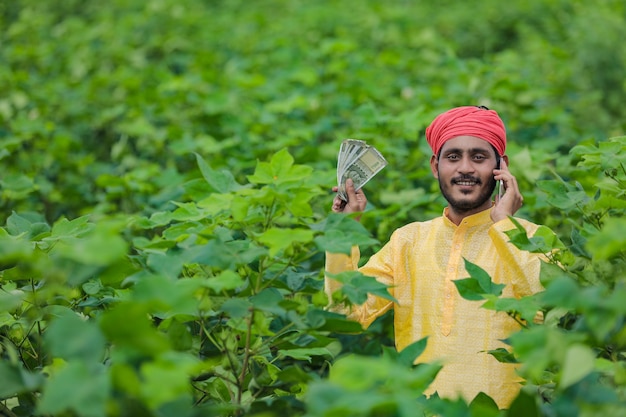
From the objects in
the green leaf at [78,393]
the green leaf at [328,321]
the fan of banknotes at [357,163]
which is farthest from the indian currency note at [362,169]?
the green leaf at [78,393]

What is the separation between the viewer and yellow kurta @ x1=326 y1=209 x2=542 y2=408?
2.18 m

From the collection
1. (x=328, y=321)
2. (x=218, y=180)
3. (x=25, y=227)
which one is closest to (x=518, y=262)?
(x=328, y=321)

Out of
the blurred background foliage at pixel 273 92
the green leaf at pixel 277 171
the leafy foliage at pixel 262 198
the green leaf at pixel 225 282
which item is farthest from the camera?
the blurred background foliage at pixel 273 92

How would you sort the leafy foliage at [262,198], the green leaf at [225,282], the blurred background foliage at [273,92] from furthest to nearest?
the blurred background foliage at [273,92] < the green leaf at [225,282] < the leafy foliage at [262,198]

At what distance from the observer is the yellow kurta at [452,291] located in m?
2.18

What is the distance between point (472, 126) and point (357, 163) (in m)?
0.35

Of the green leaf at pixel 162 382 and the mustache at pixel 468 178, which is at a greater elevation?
the green leaf at pixel 162 382

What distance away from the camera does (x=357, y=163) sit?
2301 millimetres

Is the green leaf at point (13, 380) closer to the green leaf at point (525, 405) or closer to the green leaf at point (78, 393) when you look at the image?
the green leaf at point (78, 393)

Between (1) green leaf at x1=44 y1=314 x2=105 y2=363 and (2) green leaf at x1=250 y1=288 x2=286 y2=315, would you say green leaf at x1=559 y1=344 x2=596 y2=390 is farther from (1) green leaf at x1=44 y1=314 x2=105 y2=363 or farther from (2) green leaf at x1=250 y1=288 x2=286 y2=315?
(1) green leaf at x1=44 y1=314 x2=105 y2=363

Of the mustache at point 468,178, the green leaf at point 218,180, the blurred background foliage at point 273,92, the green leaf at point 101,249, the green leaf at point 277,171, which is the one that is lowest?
the blurred background foliage at point 273,92

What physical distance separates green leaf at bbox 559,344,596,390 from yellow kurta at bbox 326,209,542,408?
2.64ft

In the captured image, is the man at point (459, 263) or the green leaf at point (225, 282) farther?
the man at point (459, 263)

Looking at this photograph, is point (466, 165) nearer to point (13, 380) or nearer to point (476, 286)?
point (476, 286)
